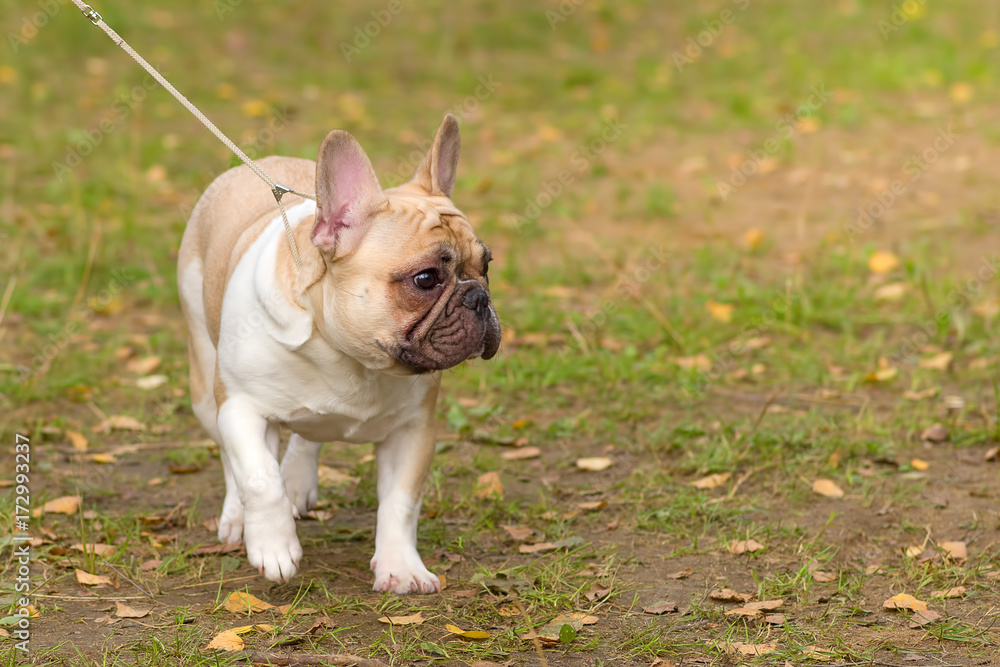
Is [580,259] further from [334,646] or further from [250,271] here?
[334,646]

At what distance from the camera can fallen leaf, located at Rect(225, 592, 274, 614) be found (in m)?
3.57

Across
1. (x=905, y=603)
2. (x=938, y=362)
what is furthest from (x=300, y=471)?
(x=938, y=362)

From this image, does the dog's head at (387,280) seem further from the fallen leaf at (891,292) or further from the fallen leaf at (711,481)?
the fallen leaf at (891,292)

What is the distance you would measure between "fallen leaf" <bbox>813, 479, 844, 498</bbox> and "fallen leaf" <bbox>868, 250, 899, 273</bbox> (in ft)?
8.97

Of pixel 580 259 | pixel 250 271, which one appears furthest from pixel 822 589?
pixel 580 259

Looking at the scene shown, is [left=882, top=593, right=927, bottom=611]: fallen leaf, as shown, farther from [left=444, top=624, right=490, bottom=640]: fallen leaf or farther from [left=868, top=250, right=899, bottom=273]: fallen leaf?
[left=868, top=250, right=899, bottom=273]: fallen leaf

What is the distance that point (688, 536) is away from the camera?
419cm

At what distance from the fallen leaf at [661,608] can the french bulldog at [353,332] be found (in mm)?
686

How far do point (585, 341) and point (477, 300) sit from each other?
104 inches

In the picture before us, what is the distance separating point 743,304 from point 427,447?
314cm

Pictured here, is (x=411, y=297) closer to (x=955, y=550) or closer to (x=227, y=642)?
(x=227, y=642)

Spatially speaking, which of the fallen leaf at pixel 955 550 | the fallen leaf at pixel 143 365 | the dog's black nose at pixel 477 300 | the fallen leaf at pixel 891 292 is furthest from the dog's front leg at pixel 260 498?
the fallen leaf at pixel 891 292

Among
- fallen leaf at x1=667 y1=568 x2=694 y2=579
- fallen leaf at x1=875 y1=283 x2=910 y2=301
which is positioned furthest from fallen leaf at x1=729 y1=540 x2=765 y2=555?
fallen leaf at x1=875 y1=283 x2=910 y2=301

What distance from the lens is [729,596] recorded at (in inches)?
145
